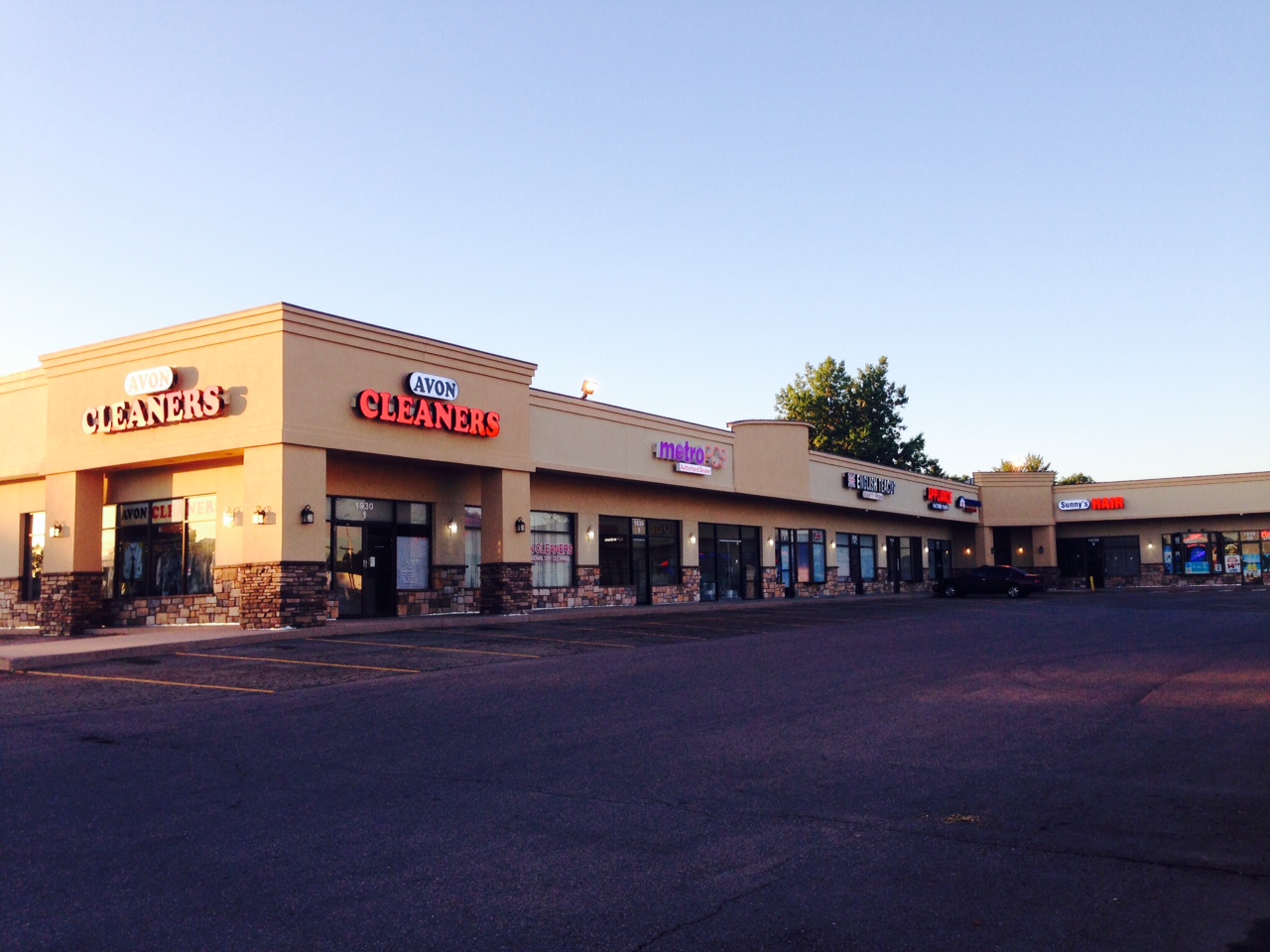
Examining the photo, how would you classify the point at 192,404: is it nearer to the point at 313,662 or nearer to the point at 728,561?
the point at 313,662

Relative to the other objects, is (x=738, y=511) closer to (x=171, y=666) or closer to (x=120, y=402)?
(x=120, y=402)

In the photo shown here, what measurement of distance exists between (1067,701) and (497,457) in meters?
16.9

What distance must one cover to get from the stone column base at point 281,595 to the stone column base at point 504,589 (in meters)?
5.20

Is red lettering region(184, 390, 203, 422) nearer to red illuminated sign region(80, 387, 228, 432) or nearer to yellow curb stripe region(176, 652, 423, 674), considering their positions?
red illuminated sign region(80, 387, 228, 432)

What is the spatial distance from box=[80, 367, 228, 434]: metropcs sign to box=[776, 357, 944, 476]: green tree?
178ft

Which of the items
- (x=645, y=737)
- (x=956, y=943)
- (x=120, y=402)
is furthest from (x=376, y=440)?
(x=956, y=943)

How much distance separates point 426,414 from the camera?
2420 centimetres

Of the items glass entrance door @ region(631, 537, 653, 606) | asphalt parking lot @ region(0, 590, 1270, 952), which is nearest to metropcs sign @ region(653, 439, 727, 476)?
glass entrance door @ region(631, 537, 653, 606)

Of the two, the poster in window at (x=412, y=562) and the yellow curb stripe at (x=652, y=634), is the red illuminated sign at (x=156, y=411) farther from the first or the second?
the yellow curb stripe at (x=652, y=634)

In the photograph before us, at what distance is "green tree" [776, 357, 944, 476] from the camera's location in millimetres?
73188

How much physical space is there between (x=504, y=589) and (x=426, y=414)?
4909 mm

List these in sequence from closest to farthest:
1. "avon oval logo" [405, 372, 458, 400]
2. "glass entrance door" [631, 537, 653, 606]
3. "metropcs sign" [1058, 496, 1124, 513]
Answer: "avon oval logo" [405, 372, 458, 400]
"glass entrance door" [631, 537, 653, 606]
"metropcs sign" [1058, 496, 1124, 513]

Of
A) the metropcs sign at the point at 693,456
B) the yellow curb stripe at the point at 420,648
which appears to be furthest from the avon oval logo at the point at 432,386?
the metropcs sign at the point at 693,456

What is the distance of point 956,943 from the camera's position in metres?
4.56
